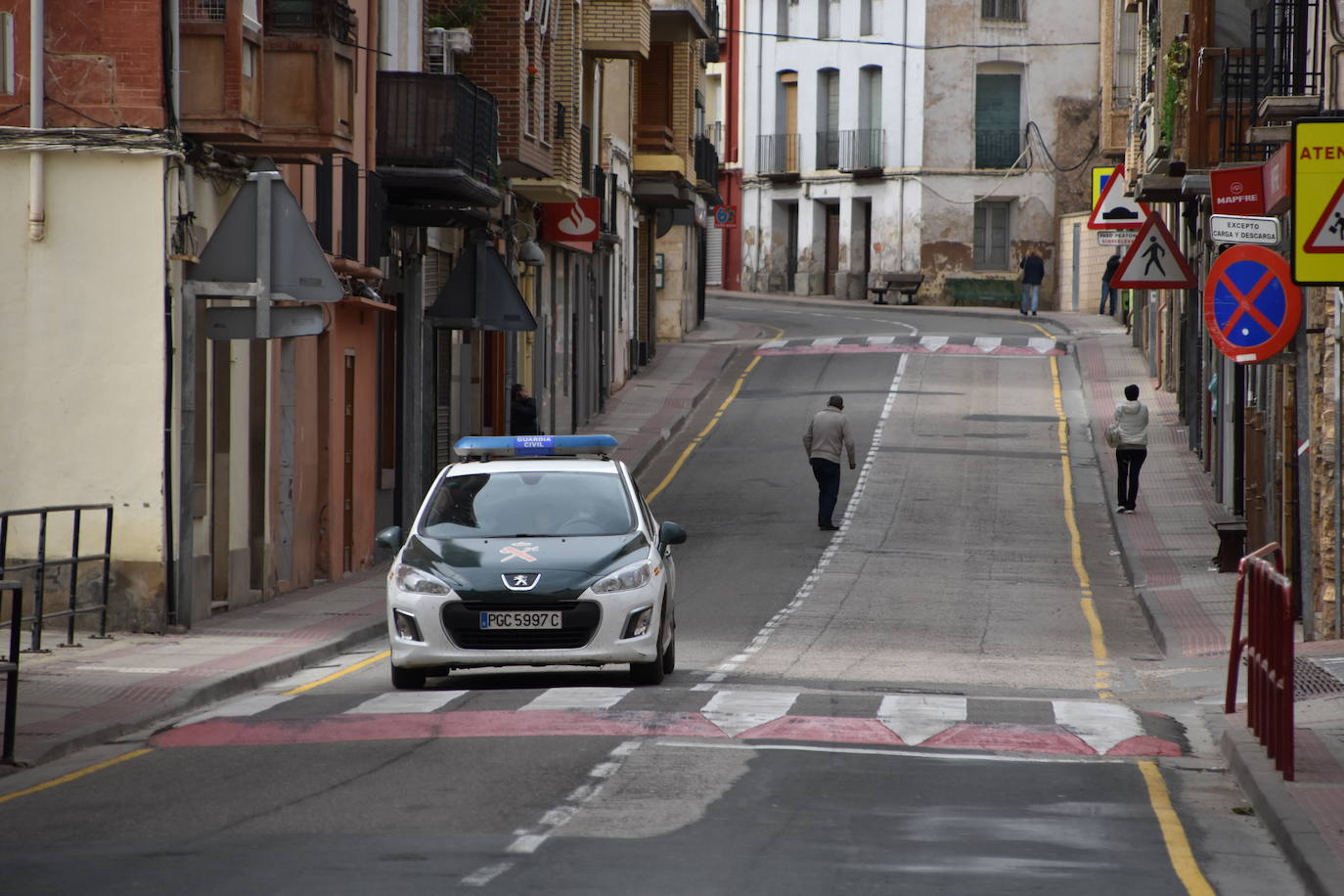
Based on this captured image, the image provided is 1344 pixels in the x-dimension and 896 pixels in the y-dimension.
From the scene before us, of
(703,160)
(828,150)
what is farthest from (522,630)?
(828,150)

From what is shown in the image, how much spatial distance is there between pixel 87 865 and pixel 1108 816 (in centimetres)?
429

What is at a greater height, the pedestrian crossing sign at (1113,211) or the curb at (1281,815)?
the pedestrian crossing sign at (1113,211)

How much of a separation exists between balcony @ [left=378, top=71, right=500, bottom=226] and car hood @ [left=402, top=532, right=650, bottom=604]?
1151 centimetres

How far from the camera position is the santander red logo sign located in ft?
121

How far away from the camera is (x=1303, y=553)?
706 inches

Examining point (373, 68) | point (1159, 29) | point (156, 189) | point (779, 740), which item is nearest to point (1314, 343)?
point (779, 740)

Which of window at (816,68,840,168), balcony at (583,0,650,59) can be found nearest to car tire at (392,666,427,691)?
balcony at (583,0,650,59)

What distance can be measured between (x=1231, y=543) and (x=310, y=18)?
11025 millimetres

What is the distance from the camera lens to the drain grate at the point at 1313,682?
1359 cm

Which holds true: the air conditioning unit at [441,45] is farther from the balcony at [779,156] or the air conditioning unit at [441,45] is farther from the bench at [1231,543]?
the balcony at [779,156]

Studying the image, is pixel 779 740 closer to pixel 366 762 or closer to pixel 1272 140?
pixel 366 762

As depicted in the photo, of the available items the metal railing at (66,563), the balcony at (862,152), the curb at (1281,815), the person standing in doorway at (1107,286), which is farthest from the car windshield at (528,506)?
the balcony at (862,152)

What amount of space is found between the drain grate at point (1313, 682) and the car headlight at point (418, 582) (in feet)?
17.6

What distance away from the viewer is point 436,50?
94.5 ft
